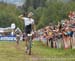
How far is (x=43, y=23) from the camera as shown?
82.4 m

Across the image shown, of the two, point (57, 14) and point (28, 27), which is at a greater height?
point (28, 27)

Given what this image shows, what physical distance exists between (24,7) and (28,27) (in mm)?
98107

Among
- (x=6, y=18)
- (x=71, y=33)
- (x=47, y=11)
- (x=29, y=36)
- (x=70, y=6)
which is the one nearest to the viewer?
(x=29, y=36)

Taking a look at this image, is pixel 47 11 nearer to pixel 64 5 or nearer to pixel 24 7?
pixel 64 5

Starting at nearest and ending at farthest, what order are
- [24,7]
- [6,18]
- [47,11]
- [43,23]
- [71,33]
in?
[71,33]
[47,11]
[43,23]
[6,18]
[24,7]

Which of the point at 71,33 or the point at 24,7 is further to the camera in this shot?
the point at 24,7

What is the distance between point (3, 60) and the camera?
553 inches

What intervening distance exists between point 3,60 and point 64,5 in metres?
58.8

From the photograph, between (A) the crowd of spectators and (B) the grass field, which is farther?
(A) the crowd of spectators

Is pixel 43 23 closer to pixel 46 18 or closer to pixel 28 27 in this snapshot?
pixel 46 18

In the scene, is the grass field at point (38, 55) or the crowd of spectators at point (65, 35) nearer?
the grass field at point (38, 55)

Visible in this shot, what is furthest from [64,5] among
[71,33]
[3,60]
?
[3,60]

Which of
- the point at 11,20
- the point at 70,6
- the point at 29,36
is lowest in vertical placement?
the point at 11,20

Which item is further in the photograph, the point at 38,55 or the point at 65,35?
the point at 65,35
